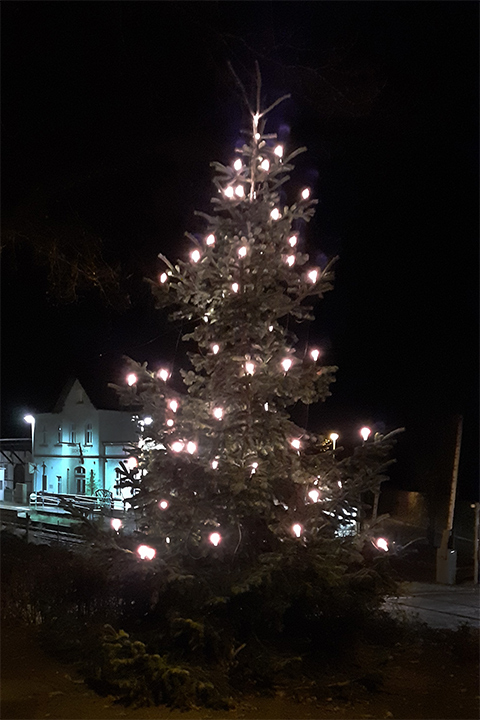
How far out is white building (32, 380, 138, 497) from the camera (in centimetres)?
3434

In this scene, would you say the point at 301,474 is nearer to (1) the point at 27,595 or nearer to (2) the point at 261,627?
(2) the point at 261,627

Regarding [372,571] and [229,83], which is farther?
[229,83]

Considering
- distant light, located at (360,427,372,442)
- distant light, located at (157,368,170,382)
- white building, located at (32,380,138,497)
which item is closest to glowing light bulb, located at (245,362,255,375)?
distant light, located at (157,368,170,382)

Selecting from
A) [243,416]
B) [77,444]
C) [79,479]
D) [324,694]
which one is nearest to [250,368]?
[243,416]

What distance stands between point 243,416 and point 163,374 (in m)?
0.94

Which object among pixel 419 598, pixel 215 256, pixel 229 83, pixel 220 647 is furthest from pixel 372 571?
pixel 229 83

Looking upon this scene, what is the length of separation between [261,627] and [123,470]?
2.00 metres

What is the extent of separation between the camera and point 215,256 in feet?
24.3

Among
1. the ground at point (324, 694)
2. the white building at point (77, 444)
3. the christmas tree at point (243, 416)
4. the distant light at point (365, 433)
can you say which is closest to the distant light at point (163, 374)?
the christmas tree at point (243, 416)

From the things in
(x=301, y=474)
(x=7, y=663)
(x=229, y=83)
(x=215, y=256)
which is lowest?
(x=7, y=663)

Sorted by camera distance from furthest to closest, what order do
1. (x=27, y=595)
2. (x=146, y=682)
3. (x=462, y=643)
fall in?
(x=27, y=595)
(x=462, y=643)
(x=146, y=682)

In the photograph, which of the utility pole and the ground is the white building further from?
the ground

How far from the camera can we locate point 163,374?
24.1ft

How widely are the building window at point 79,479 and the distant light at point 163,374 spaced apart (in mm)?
29702
